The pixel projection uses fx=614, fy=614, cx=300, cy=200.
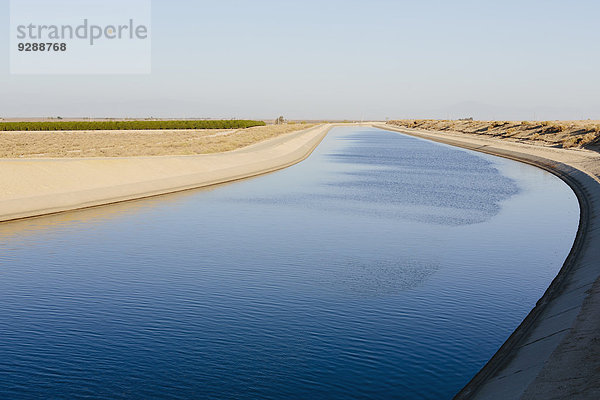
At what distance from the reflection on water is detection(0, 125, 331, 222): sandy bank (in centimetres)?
240

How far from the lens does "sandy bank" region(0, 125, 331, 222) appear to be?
100ft

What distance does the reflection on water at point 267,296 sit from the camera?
10.6 m

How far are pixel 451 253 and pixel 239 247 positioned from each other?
733 cm

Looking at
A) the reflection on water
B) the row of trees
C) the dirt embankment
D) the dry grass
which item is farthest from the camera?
the row of trees

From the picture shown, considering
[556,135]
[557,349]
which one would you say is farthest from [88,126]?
[557,349]

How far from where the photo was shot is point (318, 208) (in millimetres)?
31375

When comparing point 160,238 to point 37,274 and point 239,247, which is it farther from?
point 37,274

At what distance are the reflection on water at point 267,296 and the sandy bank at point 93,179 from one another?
2.40 metres

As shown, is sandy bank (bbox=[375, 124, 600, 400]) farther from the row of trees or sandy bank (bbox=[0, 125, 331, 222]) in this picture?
the row of trees

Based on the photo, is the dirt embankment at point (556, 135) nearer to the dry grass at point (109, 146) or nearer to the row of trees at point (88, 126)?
the dry grass at point (109, 146)

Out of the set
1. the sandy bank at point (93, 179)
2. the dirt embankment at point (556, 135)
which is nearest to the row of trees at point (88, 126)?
the dirt embankment at point (556, 135)

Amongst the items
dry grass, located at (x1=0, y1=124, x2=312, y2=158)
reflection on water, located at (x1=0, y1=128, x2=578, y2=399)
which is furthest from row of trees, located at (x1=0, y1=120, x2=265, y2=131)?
reflection on water, located at (x1=0, y1=128, x2=578, y2=399)

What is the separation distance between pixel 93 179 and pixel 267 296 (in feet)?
81.2

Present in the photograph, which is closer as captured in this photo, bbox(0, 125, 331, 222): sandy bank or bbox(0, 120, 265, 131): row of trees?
bbox(0, 125, 331, 222): sandy bank
